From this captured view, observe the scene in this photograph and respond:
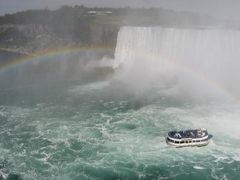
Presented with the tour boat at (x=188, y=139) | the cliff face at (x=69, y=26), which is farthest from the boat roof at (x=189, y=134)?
the cliff face at (x=69, y=26)

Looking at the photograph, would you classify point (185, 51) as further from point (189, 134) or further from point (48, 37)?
point (48, 37)

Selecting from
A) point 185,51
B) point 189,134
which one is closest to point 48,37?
point 185,51

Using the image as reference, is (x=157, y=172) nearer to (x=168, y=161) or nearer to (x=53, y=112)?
(x=168, y=161)

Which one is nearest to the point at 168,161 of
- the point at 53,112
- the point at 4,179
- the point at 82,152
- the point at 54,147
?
the point at 82,152

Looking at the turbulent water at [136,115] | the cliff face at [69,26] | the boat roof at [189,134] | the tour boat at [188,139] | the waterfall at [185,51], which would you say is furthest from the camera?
the cliff face at [69,26]

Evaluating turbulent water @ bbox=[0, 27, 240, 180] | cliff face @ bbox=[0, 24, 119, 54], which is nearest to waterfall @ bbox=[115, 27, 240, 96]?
turbulent water @ bbox=[0, 27, 240, 180]

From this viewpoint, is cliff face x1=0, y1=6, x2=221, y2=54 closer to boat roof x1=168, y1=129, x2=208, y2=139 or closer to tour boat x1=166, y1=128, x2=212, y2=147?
boat roof x1=168, y1=129, x2=208, y2=139

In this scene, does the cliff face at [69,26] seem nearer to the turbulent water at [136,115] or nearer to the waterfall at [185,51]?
the waterfall at [185,51]
